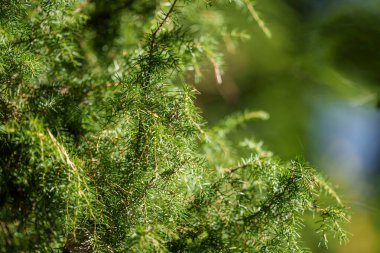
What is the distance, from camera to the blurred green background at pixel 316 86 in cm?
103

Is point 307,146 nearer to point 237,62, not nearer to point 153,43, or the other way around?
point 237,62

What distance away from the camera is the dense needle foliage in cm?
42

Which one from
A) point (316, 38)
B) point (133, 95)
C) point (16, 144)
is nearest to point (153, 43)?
point (133, 95)

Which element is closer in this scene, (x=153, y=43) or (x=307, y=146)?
(x=153, y=43)

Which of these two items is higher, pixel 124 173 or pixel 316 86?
pixel 124 173

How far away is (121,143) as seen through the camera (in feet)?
1.62

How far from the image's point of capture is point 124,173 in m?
0.46

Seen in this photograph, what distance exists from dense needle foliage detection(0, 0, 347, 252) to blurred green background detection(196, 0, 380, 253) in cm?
55

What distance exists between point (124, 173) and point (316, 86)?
822 millimetres

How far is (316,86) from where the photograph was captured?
118 cm

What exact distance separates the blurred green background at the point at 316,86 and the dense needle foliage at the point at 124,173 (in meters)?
0.55

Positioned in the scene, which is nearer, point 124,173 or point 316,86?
point 124,173

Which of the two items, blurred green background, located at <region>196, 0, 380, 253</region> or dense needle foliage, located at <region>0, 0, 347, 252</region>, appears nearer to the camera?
dense needle foliage, located at <region>0, 0, 347, 252</region>

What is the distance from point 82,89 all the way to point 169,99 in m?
0.15
